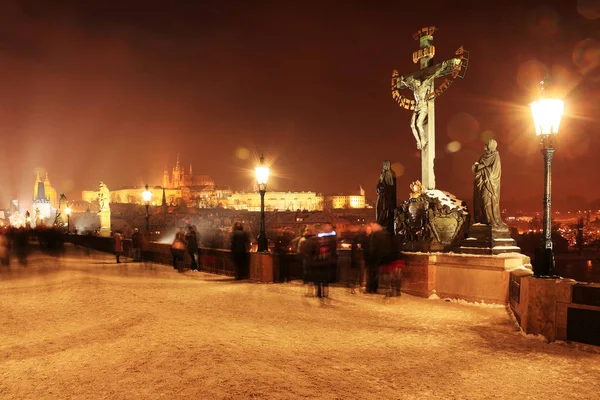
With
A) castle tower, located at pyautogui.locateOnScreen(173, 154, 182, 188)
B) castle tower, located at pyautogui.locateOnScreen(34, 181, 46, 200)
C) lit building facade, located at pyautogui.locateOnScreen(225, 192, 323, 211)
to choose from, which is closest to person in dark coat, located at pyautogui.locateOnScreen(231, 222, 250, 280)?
castle tower, located at pyautogui.locateOnScreen(34, 181, 46, 200)

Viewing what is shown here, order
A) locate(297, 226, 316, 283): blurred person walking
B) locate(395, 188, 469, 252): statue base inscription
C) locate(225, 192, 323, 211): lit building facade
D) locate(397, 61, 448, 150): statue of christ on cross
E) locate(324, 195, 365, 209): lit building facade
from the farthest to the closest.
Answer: locate(225, 192, 323, 211): lit building facade
locate(324, 195, 365, 209): lit building facade
locate(397, 61, 448, 150): statue of christ on cross
locate(395, 188, 469, 252): statue base inscription
locate(297, 226, 316, 283): blurred person walking

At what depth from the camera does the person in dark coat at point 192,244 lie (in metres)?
16.8

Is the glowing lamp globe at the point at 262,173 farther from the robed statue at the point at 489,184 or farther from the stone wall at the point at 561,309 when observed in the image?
the stone wall at the point at 561,309

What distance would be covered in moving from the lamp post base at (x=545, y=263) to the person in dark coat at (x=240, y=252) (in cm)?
872

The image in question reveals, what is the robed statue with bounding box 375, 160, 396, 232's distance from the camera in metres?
13.7

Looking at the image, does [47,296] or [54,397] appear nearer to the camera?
[54,397]

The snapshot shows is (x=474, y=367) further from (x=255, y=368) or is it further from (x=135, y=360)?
(x=135, y=360)

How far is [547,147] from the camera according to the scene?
7602 mm

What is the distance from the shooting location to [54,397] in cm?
508

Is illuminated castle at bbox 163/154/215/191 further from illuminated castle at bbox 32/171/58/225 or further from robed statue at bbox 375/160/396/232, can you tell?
robed statue at bbox 375/160/396/232

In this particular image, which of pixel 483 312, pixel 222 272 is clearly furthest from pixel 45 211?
pixel 483 312

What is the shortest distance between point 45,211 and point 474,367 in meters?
119

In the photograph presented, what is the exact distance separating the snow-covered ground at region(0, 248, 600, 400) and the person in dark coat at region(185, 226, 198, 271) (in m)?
5.53

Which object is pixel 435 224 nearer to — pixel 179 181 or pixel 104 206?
pixel 104 206
